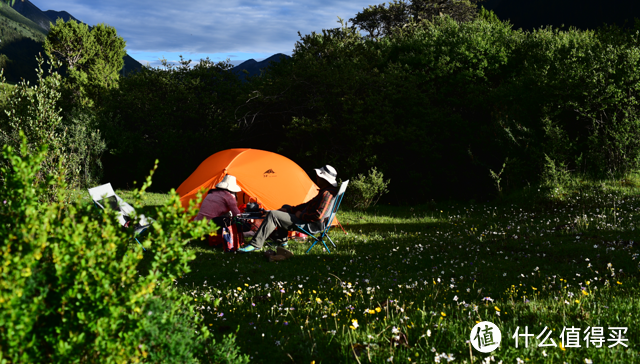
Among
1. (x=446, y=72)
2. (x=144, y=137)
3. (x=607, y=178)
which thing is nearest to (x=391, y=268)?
(x=607, y=178)

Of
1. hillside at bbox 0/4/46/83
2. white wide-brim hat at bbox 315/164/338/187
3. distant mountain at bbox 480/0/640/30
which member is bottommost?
white wide-brim hat at bbox 315/164/338/187

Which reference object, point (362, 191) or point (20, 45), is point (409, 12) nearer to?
point (362, 191)

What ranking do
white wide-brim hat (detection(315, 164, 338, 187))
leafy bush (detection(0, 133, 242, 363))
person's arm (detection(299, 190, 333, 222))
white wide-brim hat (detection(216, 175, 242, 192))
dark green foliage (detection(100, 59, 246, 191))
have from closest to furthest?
leafy bush (detection(0, 133, 242, 363)), person's arm (detection(299, 190, 333, 222)), white wide-brim hat (detection(315, 164, 338, 187)), white wide-brim hat (detection(216, 175, 242, 192)), dark green foliage (detection(100, 59, 246, 191))

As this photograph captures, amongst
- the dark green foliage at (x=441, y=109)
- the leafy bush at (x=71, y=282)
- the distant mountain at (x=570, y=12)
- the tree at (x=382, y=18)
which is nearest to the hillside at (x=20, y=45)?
the tree at (x=382, y=18)

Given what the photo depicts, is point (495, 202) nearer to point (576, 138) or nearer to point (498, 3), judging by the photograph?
point (576, 138)

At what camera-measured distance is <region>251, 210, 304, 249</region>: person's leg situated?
24.7ft

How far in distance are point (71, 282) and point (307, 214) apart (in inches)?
229

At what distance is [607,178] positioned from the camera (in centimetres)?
1103

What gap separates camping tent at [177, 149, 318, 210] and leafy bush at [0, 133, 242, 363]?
7.59 metres

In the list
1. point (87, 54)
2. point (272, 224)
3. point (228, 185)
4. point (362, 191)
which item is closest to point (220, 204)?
point (228, 185)

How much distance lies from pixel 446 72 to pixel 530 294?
40.5 feet

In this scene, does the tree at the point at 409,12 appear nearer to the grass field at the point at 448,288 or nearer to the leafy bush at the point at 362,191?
the leafy bush at the point at 362,191

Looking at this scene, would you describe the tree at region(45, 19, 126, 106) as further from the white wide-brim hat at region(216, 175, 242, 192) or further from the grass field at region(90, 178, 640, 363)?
the grass field at region(90, 178, 640, 363)

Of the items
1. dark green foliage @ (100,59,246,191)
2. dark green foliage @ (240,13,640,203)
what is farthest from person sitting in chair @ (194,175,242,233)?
dark green foliage @ (100,59,246,191)
